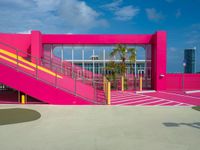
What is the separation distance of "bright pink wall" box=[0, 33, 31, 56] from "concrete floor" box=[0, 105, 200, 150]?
1510 centimetres

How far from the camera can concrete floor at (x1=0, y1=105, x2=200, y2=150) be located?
5.22 m

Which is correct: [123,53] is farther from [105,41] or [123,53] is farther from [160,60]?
[160,60]

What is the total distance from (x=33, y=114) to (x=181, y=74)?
1800 centimetres

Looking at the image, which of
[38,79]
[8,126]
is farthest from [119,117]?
[38,79]

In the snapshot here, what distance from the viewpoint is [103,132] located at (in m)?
6.34

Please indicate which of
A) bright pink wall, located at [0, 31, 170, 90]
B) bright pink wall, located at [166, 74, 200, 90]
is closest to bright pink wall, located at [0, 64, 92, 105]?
bright pink wall, located at [0, 31, 170, 90]

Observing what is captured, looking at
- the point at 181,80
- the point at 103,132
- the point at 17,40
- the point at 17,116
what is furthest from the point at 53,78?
the point at 181,80

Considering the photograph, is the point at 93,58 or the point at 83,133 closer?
the point at 83,133

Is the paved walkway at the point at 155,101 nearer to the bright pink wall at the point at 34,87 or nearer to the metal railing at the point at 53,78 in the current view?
the metal railing at the point at 53,78

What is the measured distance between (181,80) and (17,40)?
17635mm

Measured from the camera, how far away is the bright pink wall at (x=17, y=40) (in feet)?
72.8

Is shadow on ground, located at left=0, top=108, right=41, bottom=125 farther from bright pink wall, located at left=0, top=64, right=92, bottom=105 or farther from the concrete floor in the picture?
bright pink wall, located at left=0, top=64, right=92, bottom=105

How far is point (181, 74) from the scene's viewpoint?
22.8 meters

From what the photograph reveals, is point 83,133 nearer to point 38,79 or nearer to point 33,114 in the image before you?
point 33,114
